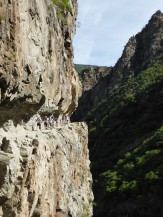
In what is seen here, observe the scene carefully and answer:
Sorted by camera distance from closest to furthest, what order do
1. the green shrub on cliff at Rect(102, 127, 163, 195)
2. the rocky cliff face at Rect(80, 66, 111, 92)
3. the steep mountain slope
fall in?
the steep mountain slope < the green shrub on cliff at Rect(102, 127, 163, 195) < the rocky cliff face at Rect(80, 66, 111, 92)

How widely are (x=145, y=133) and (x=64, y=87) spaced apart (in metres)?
48.1

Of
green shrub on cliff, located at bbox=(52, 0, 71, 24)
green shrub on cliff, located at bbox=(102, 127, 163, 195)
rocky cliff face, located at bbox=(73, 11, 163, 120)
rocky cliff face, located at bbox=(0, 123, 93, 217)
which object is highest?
rocky cliff face, located at bbox=(73, 11, 163, 120)

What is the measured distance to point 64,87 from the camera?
32.3m

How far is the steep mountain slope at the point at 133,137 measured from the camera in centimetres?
5844

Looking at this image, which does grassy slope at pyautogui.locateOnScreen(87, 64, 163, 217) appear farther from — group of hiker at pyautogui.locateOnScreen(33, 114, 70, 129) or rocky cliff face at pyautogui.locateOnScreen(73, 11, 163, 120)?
group of hiker at pyautogui.locateOnScreen(33, 114, 70, 129)

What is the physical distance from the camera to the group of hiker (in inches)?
1091

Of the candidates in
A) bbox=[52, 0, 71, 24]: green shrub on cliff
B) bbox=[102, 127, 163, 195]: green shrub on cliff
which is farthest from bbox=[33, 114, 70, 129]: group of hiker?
bbox=[102, 127, 163, 195]: green shrub on cliff

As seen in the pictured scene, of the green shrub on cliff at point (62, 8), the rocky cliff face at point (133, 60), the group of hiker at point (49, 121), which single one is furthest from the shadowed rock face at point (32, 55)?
the rocky cliff face at point (133, 60)

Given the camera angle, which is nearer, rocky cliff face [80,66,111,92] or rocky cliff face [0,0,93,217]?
rocky cliff face [0,0,93,217]

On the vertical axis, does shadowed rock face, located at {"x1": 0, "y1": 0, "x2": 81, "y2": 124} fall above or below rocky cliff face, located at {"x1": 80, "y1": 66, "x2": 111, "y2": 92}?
below

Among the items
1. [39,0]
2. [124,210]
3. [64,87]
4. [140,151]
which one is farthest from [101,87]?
[39,0]

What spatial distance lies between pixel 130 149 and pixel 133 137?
13.5 feet

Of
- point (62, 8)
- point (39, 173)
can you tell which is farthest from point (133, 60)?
point (39, 173)

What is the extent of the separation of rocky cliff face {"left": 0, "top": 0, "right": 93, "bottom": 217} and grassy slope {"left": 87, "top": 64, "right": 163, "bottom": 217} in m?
25.7
